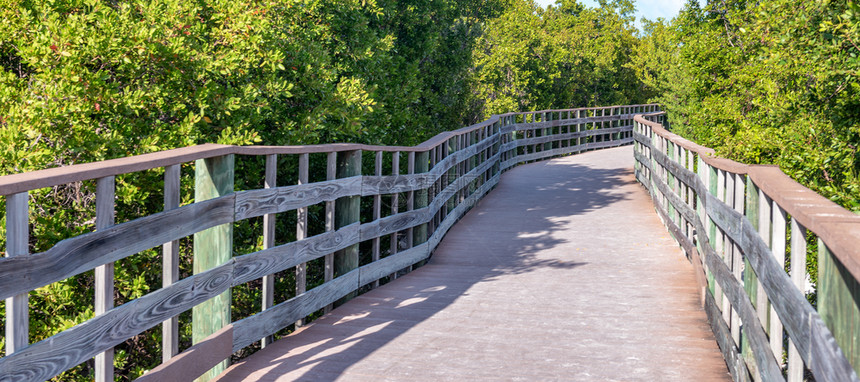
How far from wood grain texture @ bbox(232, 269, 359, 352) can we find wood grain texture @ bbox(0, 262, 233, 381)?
0.41 metres

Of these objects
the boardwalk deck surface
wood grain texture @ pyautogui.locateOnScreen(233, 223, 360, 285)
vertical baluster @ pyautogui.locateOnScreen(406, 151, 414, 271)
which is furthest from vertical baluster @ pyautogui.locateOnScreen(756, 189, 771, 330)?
vertical baluster @ pyautogui.locateOnScreen(406, 151, 414, 271)

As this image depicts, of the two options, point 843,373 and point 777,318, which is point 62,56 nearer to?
point 777,318

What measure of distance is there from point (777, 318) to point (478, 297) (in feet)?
13.3

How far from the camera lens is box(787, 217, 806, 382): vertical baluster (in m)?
3.10

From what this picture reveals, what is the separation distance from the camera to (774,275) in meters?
3.54

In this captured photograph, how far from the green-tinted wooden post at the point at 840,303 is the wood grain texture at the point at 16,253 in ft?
8.79

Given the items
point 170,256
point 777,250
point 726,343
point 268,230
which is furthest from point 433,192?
point 777,250

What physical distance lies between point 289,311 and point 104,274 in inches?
91.9

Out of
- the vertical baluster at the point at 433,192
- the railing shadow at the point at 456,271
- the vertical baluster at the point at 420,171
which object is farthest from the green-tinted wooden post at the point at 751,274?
the vertical baluster at the point at 433,192

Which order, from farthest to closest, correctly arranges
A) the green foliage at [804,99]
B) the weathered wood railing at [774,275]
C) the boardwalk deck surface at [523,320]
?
the green foliage at [804,99]
the boardwalk deck surface at [523,320]
the weathered wood railing at [774,275]

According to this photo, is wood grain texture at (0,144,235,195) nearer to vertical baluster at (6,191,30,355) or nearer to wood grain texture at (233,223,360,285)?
vertical baluster at (6,191,30,355)

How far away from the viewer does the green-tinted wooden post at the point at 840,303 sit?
2.24 meters

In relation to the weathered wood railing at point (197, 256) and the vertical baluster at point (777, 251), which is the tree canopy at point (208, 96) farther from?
the vertical baluster at point (777, 251)

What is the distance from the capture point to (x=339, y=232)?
7055mm
